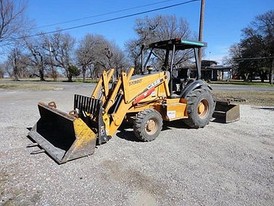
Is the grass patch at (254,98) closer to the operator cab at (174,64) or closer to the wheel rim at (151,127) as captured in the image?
the operator cab at (174,64)

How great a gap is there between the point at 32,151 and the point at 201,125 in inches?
167

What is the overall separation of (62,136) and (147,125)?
184cm

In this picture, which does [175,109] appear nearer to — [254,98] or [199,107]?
[199,107]

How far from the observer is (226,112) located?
7.57 m

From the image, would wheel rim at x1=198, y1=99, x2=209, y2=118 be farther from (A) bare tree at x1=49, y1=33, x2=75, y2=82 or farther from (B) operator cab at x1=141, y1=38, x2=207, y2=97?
(A) bare tree at x1=49, y1=33, x2=75, y2=82

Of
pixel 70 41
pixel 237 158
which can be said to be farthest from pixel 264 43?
pixel 237 158

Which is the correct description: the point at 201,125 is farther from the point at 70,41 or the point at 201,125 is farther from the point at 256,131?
the point at 70,41

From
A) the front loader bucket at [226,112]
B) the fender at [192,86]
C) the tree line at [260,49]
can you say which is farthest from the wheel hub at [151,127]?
the tree line at [260,49]

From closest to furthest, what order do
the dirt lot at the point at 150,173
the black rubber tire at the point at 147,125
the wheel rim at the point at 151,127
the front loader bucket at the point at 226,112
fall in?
1. the dirt lot at the point at 150,173
2. the black rubber tire at the point at 147,125
3. the wheel rim at the point at 151,127
4. the front loader bucket at the point at 226,112

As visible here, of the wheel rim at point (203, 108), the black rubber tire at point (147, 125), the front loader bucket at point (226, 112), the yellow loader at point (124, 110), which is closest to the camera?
the yellow loader at point (124, 110)

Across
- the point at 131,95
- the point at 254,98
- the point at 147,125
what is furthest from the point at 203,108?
the point at 254,98

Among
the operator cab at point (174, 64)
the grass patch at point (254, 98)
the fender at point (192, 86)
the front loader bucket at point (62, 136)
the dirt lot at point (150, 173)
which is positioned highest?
the operator cab at point (174, 64)

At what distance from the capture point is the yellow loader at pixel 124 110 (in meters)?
4.72

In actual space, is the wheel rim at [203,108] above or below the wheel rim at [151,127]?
above
